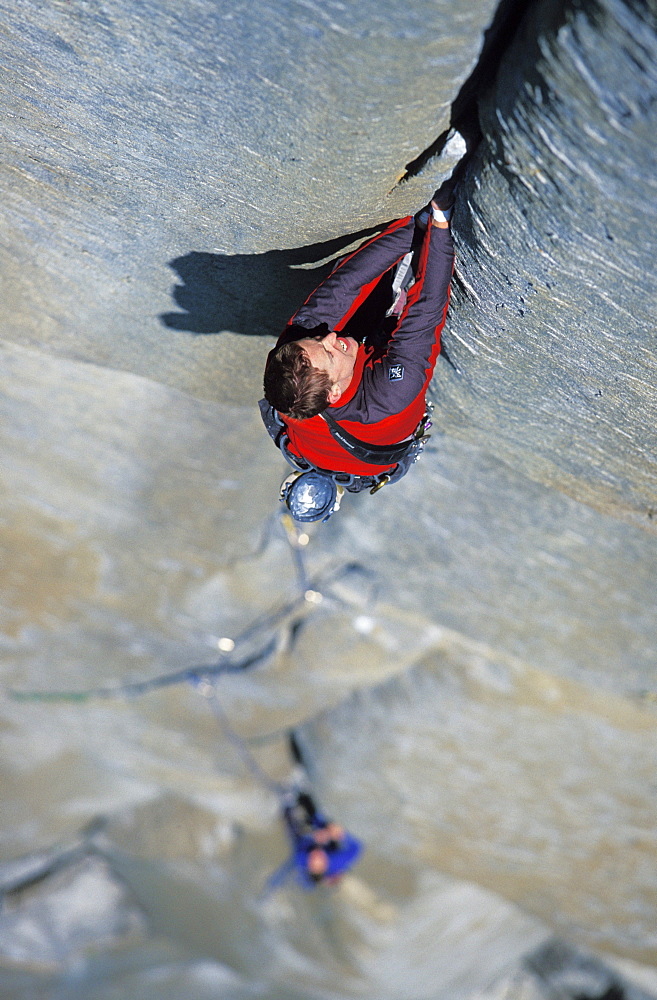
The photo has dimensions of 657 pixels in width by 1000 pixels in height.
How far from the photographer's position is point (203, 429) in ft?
11.2

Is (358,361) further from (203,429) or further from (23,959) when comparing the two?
(23,959)

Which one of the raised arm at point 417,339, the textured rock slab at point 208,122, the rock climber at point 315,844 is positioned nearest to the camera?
the textured rock slab at point 208,122

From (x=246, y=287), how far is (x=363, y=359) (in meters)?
0.54

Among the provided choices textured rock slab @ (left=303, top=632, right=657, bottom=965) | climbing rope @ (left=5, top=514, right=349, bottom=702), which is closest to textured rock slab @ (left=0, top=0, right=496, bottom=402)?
climbing rope @ (left=5, top=514, right=349, bottom=702)

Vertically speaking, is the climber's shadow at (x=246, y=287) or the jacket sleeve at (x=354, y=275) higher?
the jacket sleeve at (x=354, y=275)

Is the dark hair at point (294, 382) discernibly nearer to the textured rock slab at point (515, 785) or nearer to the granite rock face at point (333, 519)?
the granite rock face at point (333, 519)

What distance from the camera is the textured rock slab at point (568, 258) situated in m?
1.26

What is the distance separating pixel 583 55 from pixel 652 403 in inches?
42.6

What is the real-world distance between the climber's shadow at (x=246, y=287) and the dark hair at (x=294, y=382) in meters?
0.43

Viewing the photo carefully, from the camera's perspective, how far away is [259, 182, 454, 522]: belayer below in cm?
192

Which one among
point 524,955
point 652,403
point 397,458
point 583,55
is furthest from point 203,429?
point 524,955

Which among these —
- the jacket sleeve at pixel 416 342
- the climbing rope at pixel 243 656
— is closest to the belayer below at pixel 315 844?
the climbing rope at pixel 243 656

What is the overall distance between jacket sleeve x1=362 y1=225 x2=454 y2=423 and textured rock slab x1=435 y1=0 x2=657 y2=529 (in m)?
0.06

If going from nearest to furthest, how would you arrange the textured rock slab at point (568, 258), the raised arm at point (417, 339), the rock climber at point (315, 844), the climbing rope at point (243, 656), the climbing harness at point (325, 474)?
1. the textured rock slab at point (568, 258)
2. the raised arm at point (417, 339)
3. the climbing harness at point (325, 474)
4. the climbing rope at point (243, 656)
5. the rock climber at point (315, 844)
